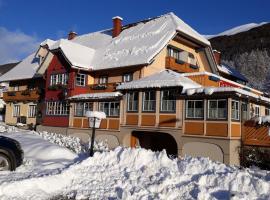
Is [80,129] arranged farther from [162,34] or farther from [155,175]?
[155,175]

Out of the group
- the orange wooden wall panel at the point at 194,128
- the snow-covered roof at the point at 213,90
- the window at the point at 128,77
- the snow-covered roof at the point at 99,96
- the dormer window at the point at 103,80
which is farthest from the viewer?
the dormer window at the point at 103,80

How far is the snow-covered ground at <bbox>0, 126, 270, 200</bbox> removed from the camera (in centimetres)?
883

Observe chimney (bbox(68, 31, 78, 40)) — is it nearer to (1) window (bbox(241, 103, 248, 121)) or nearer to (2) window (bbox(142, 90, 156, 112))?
(2) window (bbox(142, 90, 156, 112))

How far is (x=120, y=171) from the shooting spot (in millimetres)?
11453

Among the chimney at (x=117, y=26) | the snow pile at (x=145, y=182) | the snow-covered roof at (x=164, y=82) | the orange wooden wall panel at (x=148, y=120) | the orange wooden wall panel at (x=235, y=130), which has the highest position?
the chimney at (x=117, y=26)

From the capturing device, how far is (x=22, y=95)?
37312mm

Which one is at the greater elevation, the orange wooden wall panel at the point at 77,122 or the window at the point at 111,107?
the window at the point at 111,107

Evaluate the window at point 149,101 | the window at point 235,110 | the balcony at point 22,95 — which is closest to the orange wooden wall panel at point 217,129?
the window at point 235,110

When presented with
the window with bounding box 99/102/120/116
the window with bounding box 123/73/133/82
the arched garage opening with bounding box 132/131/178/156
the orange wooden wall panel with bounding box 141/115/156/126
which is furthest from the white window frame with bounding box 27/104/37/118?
the orange wooden wall panel with bounding box 141/115/156/126

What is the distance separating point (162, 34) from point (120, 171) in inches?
766

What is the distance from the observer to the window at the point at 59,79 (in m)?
30.7

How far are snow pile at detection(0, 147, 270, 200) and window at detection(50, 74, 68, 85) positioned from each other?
19.4 meters

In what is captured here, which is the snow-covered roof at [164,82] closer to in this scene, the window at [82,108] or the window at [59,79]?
the window at [82,108]

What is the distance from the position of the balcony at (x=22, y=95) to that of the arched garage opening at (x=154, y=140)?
51.1 feet
